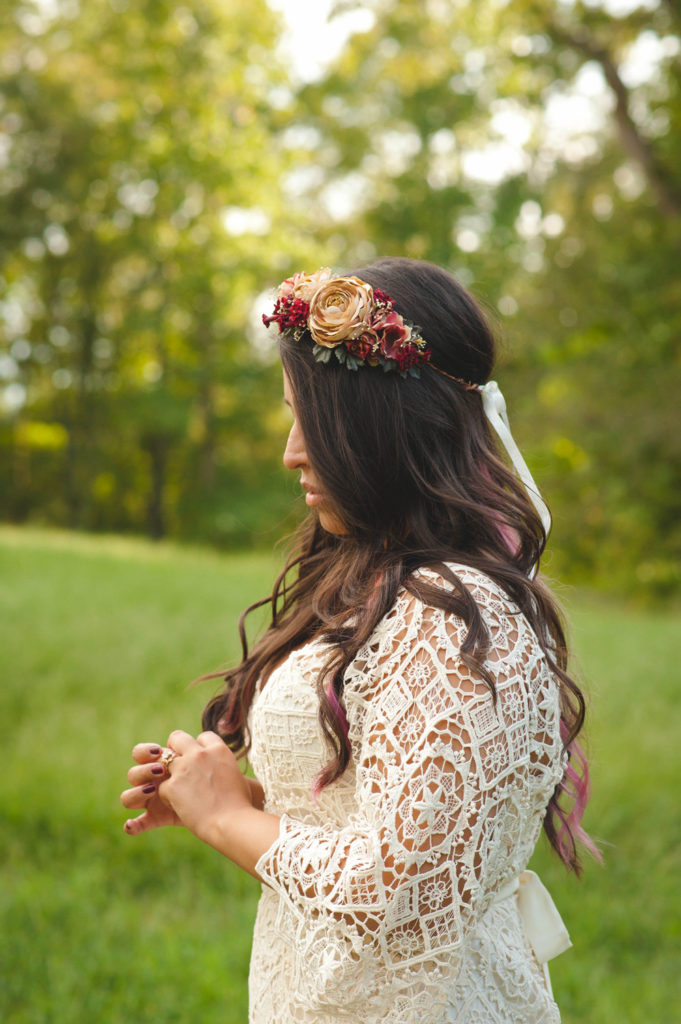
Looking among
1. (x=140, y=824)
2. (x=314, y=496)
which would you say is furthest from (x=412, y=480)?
(x=140, y=824)

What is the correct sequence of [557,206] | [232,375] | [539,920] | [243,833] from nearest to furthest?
[243,833] → [539,920] → [557,206] → [232,375]

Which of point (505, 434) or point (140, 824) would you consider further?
point (140, 824)

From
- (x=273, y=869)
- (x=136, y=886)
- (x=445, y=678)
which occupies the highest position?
(x=445, y=678)

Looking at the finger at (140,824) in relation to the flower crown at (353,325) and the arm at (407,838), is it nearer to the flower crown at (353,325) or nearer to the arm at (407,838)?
the arm at (407,838)

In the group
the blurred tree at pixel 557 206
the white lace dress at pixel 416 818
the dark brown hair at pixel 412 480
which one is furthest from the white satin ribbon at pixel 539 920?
the blurred tree at pixel 557 206

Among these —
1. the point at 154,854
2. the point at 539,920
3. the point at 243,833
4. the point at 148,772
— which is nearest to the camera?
the point at 243,833

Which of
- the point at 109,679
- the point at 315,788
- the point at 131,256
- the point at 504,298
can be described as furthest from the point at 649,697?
the point at 131,256

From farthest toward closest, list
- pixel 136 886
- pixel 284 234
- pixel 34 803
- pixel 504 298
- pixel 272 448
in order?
pixel 272 448
pixel 284 234
pixel 504 298
pixel 34 803
pixel 136 886

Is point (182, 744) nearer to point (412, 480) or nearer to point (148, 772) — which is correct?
point (148, 772)

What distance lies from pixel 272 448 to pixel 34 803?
24.4m

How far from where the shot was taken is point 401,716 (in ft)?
4.81

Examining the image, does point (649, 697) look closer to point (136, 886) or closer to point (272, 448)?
point (136, 886)

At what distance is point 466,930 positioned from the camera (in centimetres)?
153

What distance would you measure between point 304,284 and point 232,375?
25.1 m
